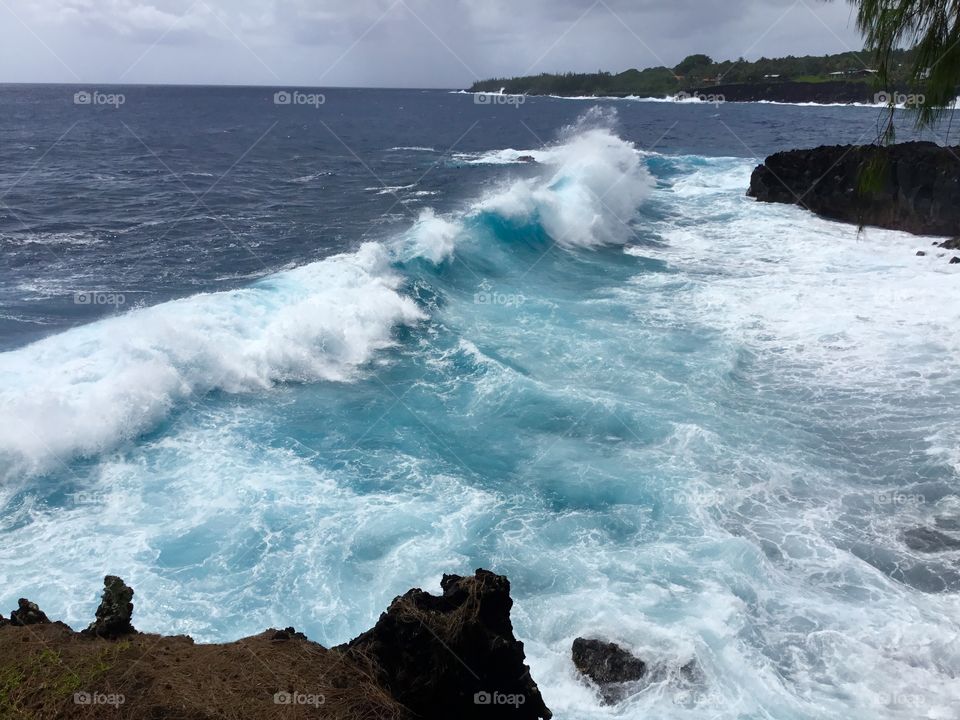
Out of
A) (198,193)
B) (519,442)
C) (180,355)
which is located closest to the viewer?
(519,442)

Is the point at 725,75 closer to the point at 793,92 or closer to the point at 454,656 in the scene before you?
the point at 793,92

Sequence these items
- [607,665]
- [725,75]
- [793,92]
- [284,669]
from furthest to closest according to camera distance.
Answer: [725,75], [793,92], [607,665], [284,669]

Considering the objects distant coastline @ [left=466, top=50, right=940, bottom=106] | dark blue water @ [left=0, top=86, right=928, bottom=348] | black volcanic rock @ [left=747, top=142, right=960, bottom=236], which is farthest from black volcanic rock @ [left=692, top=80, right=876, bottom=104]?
black volcanic rock @ [left=747, top=142, right=960, bottom=236]

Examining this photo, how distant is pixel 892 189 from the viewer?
28547mm

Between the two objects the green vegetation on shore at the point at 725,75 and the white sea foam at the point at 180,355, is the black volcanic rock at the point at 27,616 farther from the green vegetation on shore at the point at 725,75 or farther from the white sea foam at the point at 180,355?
the green vegetation on shore at the point at 725,75

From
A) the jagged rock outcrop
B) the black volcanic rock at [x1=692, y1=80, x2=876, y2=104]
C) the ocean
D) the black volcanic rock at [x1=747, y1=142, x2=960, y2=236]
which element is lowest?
the jagged rock outcrop

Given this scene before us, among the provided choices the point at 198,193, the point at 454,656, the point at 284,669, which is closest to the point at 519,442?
the point at 454,656

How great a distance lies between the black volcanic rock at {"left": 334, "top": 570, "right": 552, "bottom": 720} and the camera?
5.44 meters

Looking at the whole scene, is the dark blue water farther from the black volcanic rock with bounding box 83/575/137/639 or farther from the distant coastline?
the distant coastline

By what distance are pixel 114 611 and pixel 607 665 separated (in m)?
4.60

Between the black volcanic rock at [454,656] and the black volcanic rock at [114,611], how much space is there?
1.86 metres

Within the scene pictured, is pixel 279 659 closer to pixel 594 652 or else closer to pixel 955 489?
pixel 594 652

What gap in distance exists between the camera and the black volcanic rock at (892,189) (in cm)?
2722

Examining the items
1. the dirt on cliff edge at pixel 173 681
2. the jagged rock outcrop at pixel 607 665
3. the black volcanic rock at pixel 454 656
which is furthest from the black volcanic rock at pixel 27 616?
the jagged rock outcrop at pixel 607 665
